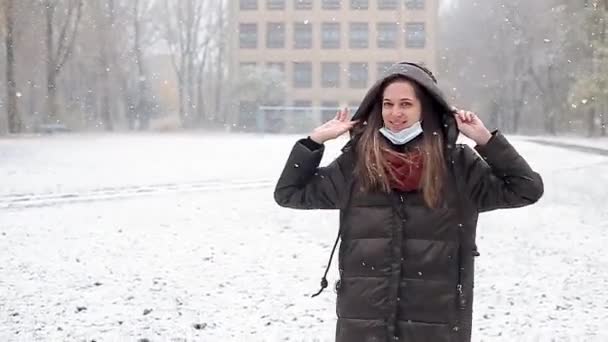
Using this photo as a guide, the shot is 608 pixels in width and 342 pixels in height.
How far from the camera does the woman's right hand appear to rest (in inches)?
122

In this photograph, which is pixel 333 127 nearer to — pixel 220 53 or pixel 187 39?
pixel 187 39

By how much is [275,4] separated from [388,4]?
1000 centimetres

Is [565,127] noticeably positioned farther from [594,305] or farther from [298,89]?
[594,305]

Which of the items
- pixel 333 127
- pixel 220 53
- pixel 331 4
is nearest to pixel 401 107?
pixel 333 127

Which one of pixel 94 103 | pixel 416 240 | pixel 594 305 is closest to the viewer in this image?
pixel 416 240

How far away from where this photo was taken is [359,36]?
65.1 m

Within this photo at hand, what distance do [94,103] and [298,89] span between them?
17730 mm

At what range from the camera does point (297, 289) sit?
782 cm

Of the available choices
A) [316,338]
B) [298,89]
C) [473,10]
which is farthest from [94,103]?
[316,338]

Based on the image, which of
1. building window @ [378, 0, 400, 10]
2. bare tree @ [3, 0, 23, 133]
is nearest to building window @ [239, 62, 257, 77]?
building window @ [378, 0, 400, 10]

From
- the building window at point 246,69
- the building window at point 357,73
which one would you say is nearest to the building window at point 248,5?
the building window at point 246,69

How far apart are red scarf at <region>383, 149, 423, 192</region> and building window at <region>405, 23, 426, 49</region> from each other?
62.1 metres

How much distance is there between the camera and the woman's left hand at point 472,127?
2.98m

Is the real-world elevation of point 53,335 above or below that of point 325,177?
below
